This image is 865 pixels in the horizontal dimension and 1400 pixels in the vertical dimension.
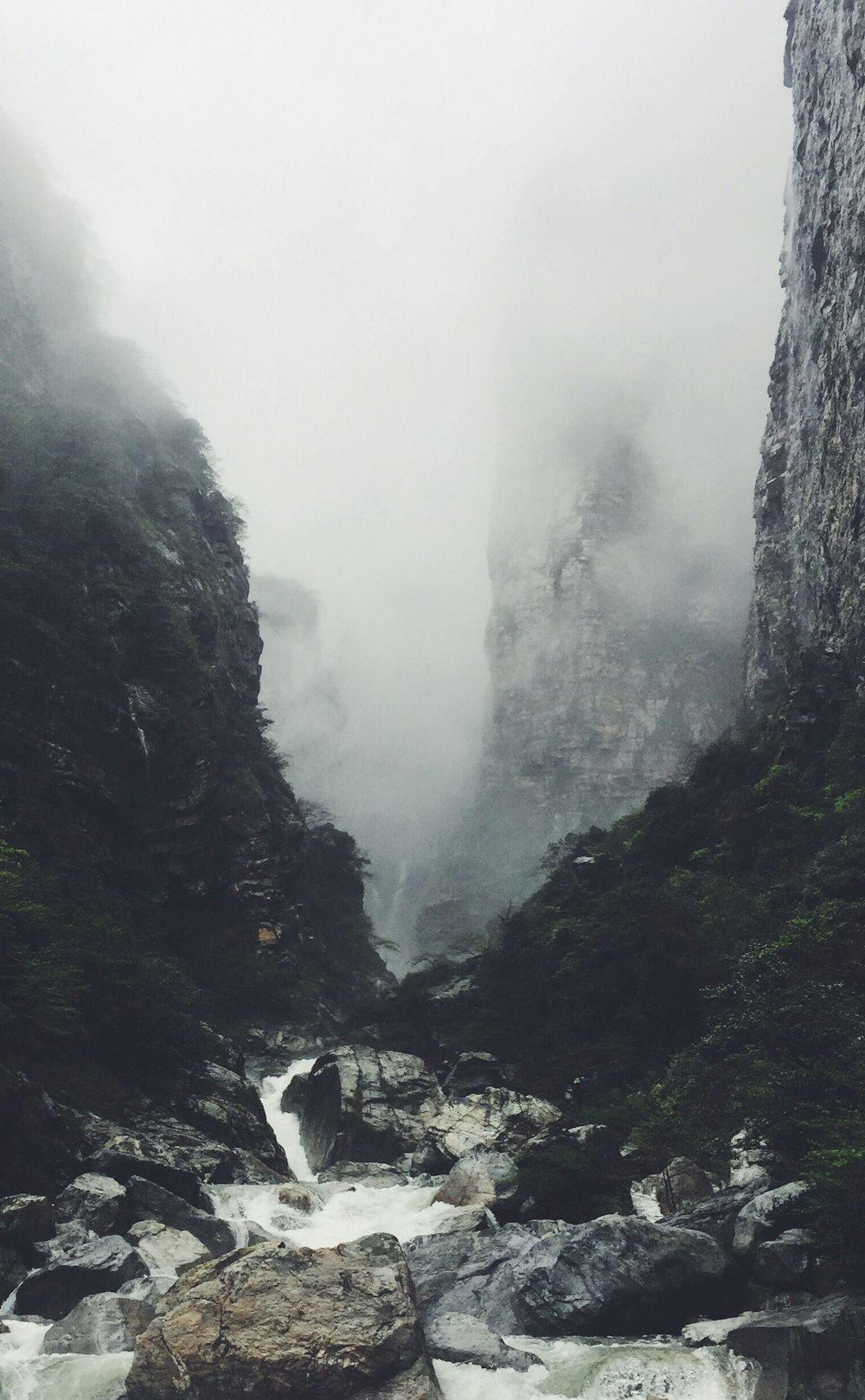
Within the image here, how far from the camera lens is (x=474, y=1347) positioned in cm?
1198

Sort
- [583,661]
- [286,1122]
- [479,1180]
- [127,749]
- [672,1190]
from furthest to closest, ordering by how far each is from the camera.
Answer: [583,661] < [127,749] < [286,1122] < [479,1180] < [672,1190]

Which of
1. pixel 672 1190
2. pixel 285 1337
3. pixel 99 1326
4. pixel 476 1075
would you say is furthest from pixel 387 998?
pixel 285 1337

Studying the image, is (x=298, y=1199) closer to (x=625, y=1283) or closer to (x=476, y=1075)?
(x=625, y=1283)

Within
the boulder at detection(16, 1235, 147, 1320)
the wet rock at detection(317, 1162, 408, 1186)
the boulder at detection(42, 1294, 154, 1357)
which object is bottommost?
the boulder at detection(42, 1294, 154, 1357)

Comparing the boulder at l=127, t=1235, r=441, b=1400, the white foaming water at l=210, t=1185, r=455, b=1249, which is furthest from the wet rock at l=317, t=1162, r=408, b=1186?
the boulder at l=127, t=1235, r=441, b=1400

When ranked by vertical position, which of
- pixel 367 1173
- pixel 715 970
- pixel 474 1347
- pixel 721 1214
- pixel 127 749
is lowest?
pixel 474 1347

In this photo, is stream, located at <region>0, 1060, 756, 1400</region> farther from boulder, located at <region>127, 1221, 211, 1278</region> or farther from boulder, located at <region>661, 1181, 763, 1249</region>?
boulder, located at <region>127, 1221, 211, 1278</region>

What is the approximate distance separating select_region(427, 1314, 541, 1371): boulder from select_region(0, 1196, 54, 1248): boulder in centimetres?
762

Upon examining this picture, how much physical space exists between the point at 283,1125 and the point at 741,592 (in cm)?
7363

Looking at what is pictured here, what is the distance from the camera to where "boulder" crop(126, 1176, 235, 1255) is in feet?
60.3

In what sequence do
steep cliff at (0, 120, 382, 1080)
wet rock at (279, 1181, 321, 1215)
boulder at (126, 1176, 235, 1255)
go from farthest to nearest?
steep cliff at (0, 120, 382, 1080) → wet rock at (279, 1181, 321, 1215) → boulder at (126, 1176, 235, 1255)

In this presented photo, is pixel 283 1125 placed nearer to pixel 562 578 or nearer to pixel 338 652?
pixel 562 578

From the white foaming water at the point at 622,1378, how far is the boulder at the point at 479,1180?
9012mm

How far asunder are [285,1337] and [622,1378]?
14.7ft
